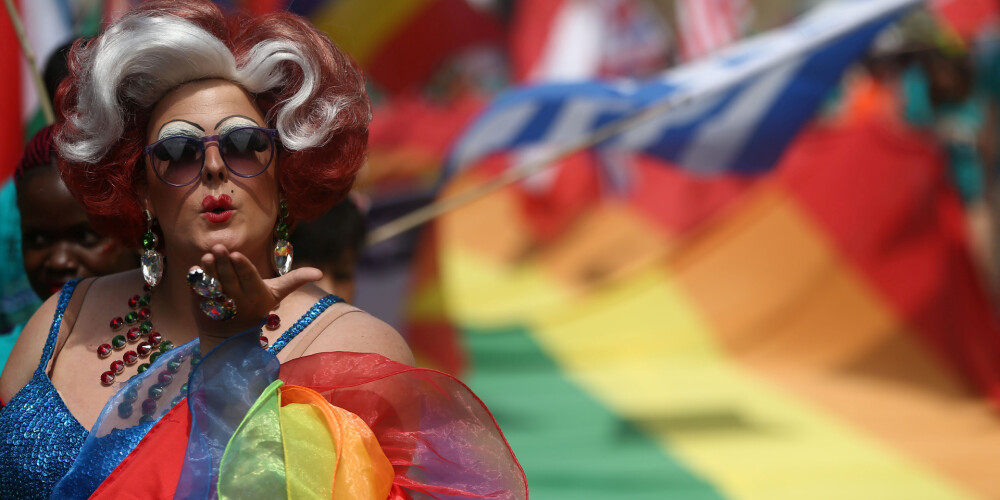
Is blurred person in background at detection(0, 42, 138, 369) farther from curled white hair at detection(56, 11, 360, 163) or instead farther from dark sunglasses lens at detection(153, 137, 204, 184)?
dark sunglasses lens at detection(153, 137, 204, 184)

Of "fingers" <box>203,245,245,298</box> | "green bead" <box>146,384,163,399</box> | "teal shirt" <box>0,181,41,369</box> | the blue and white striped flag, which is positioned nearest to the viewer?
"fingers" <box>203,245,245,298</box>

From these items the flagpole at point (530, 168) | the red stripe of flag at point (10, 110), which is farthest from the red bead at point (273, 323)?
the flagpole at point (530, 168)

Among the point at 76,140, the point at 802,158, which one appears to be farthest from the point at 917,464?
the point at 76,140

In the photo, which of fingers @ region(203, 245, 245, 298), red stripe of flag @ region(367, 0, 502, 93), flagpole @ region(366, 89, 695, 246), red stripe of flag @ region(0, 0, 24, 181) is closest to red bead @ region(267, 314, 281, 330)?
fingers @ region(203, 245, 245, 298)

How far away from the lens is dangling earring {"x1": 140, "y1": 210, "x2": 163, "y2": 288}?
1700 millimetres

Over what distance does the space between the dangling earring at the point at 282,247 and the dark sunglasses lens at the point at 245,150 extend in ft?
0.38

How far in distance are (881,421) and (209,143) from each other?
149 inches

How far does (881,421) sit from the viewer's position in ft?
14.9

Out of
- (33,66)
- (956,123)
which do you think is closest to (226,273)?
(33,66)

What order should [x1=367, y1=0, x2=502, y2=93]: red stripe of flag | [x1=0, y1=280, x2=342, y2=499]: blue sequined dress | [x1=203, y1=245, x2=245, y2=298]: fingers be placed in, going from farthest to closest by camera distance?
[x1=367, y1=0, x2=502, y2=93]: red stripe of flag → [x1=0, y1=280, x2=342, y2=499]: blue sequined dress → [x1=203, y1=245, x2=245, y2=298]: fingers

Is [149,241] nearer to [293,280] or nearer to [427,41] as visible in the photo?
[293,280]

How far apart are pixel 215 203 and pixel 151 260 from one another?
0.22 meters

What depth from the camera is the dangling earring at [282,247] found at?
1.67 meters

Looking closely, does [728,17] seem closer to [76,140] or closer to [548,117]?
[548,117]
